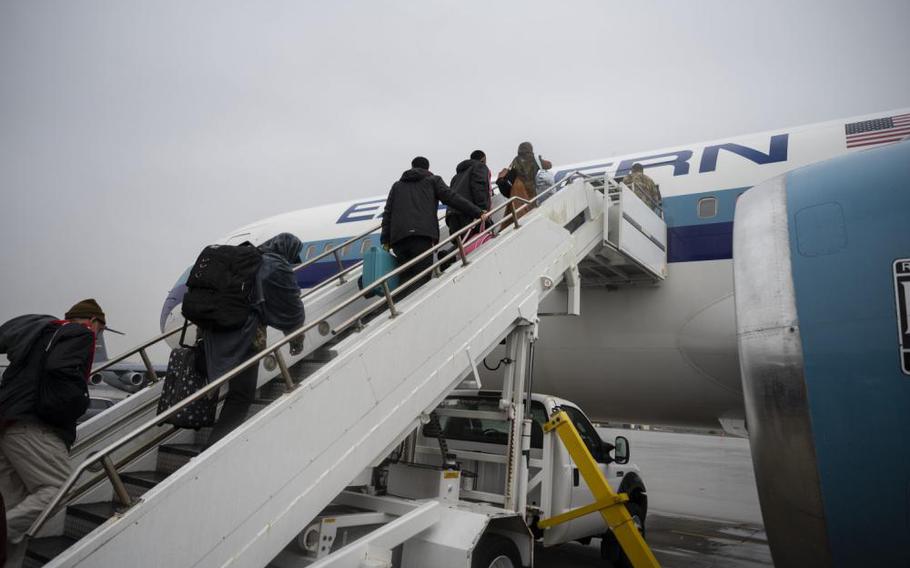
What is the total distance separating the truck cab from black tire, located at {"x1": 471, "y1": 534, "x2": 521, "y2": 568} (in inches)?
16.1

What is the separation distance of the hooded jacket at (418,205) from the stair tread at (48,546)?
289cm

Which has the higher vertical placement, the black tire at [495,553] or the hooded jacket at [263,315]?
the hooded jacket at [263,315]

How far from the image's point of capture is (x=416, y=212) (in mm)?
4828

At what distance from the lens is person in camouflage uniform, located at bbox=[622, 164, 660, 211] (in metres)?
6.83

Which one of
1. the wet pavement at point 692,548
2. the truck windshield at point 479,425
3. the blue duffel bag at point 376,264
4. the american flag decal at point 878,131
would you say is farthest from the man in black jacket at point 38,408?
the american flag decal at point 878,131

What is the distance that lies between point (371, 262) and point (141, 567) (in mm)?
2937

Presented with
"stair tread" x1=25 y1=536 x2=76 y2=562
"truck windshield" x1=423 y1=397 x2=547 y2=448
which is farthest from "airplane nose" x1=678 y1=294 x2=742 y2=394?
"stair tread" x1=25 y1=536 x2=76 y2=562

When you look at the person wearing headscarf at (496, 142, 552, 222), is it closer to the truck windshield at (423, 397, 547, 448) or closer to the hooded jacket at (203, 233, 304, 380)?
the truck windshield at (423, 397, 547, 448)

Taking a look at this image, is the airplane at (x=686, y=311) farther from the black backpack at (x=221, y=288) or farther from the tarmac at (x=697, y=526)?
the black backpack at (x=221, y=288)

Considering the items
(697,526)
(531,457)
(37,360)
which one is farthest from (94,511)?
(697,526)

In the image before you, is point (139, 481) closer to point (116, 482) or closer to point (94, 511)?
point (94, 511)

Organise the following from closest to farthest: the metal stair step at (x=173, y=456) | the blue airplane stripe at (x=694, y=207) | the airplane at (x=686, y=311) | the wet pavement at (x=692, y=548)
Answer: the metal stair step at (x=173, y=456), the airplane at (x=686, y=311), the blue airplane stripe at (x=694, y=207), the wet pavement at (x=692, y=548)

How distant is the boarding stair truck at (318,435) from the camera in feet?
8.55

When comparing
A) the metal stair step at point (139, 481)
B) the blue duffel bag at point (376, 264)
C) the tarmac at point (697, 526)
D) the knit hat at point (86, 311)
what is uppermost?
the blue duffel bag at point (376, 264)
